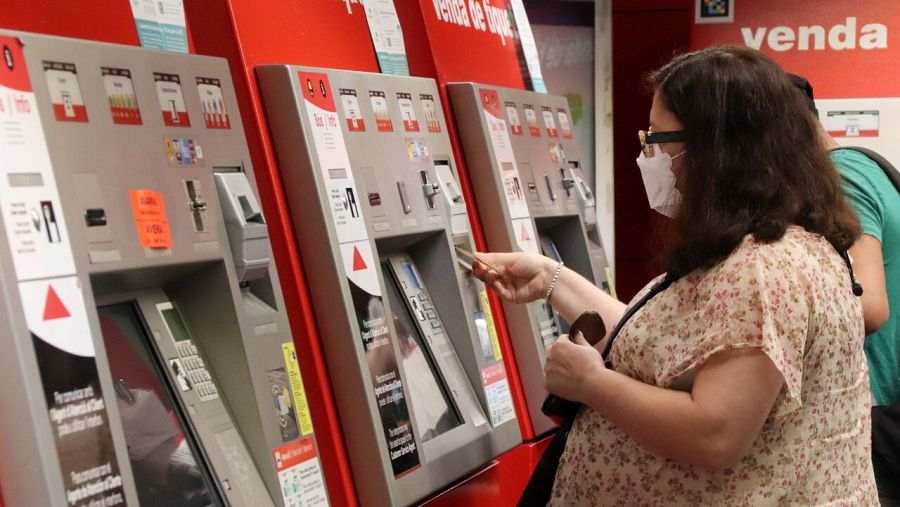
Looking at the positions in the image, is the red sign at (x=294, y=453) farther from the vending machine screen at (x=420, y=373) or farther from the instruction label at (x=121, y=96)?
the instruction label at (x=121, y=96)

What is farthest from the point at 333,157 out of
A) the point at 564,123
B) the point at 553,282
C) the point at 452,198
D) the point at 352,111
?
the point at 564,123

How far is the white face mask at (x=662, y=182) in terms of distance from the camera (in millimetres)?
2059

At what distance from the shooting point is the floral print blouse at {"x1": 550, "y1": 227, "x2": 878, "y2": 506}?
180cm

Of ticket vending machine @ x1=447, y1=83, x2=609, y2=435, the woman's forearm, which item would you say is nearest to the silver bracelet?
the woman's forearm

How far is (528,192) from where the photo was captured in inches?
128

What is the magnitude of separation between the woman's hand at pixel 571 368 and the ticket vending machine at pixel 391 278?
42 centimetres

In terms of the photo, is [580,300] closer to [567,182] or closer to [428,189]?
[428,189]

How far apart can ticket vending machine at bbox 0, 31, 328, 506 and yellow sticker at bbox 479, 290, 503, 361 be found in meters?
0.80

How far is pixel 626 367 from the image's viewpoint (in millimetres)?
2012

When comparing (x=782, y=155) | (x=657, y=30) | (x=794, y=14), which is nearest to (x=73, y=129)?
(x=782, y=155)

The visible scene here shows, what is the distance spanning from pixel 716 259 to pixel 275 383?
0.88m

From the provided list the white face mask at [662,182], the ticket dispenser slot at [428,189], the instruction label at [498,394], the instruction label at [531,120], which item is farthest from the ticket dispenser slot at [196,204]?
the instruction label at [531,120]

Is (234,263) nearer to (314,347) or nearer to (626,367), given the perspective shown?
(314,347)

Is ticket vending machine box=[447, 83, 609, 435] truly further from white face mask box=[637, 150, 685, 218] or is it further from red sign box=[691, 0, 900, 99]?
red sign box=[691, 0, 900, 99]
